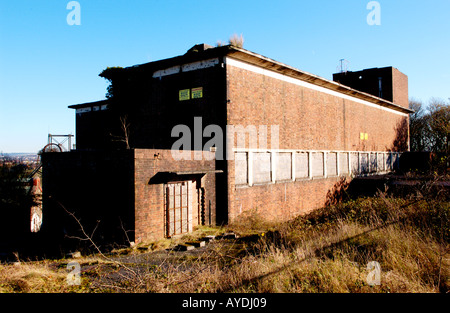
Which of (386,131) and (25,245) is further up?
(386,131)

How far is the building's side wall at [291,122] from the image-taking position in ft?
42.5

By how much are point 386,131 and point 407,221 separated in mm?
19520

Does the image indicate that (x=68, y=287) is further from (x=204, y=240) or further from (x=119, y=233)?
(x=204, y=240)

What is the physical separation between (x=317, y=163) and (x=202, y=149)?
7.81 metres

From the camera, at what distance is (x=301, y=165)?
16719 mm

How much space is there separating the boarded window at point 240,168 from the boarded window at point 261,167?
588mm

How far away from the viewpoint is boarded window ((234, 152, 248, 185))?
12859 mm
